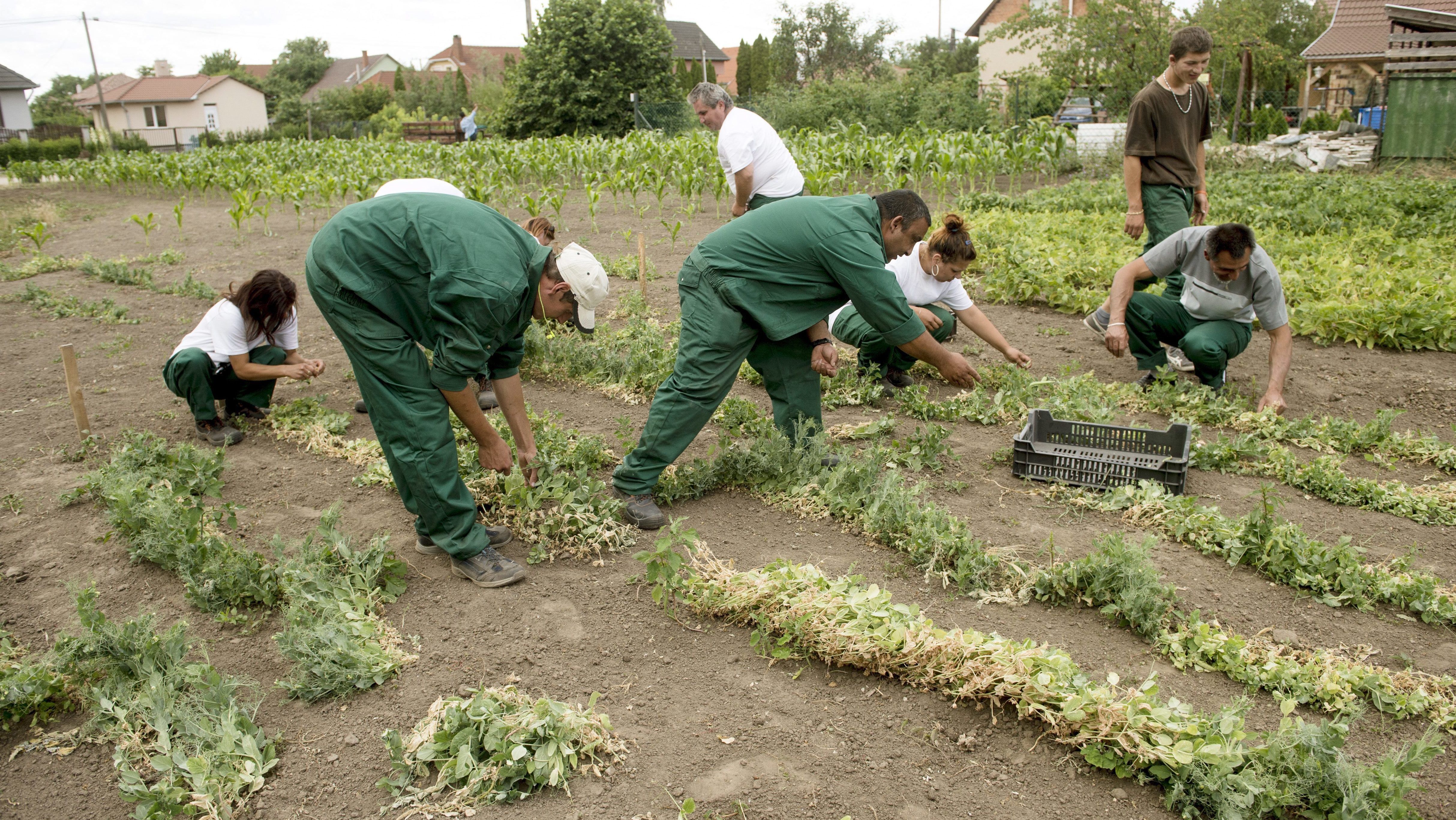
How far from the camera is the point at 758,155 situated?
661 cm

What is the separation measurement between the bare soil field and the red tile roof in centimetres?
6741

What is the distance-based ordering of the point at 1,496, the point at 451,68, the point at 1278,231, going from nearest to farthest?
the point at 1,496, the point at 1278,231, the point at 451,68

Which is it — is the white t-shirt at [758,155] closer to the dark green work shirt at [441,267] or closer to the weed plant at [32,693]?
the dark green work shirt at [441,267]

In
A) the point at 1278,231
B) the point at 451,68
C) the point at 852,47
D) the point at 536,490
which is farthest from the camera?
the point at 451,68

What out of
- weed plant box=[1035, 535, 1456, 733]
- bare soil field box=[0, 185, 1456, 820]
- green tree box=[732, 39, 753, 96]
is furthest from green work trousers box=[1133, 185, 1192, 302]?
green tree box=[732, 39, 753, 96]

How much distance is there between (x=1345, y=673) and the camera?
286cm

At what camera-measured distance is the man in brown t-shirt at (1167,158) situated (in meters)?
5.80

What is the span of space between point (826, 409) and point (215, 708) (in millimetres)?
3644

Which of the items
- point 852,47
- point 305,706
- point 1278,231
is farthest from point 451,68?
point 305,706

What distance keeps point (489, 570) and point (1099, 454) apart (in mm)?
2889

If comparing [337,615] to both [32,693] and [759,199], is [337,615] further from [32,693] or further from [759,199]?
[759,199]

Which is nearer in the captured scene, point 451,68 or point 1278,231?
point 1278,231

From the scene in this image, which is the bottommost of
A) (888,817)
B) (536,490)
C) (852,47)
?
(888,817)

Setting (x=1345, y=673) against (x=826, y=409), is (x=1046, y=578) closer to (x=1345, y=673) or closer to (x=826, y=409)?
(x=1345, y=673)
